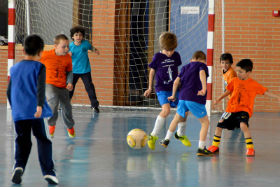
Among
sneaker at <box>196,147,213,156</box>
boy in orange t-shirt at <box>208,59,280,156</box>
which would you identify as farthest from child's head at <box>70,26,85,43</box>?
sneaker at <box>196,147,213,156</box>

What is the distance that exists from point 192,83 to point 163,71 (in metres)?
0.57

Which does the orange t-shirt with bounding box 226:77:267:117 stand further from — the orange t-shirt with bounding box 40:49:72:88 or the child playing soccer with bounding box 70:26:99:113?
the child playing soccer with bounding box 70:26:99:113

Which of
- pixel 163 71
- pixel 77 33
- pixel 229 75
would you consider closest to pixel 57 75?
pixel 163 71

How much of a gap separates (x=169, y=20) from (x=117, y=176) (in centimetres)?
646

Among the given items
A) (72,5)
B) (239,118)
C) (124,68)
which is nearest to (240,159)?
(239,118)

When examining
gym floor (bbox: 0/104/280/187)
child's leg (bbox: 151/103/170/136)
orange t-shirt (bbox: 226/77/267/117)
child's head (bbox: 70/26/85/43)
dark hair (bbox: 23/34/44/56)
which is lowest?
gym floor (bbox: 0/104/280/187)

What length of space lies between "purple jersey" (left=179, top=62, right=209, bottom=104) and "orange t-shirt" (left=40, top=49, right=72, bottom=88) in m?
1.45

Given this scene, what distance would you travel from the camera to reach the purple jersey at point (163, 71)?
568 centimetres

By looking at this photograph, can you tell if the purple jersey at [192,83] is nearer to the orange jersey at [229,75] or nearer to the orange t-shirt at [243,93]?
the orange t-shirt at [243,93]

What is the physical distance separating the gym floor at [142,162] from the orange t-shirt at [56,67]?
734 mm

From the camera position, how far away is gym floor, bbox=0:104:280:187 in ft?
13.0

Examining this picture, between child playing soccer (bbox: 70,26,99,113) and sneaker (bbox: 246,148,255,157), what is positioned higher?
child playing soccer (bbox: 70,26,99,113)

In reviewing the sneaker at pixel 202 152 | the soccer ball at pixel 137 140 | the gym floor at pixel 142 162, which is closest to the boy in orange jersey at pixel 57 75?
the gym floor at pixel 142 162

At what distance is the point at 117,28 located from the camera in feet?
32.8
